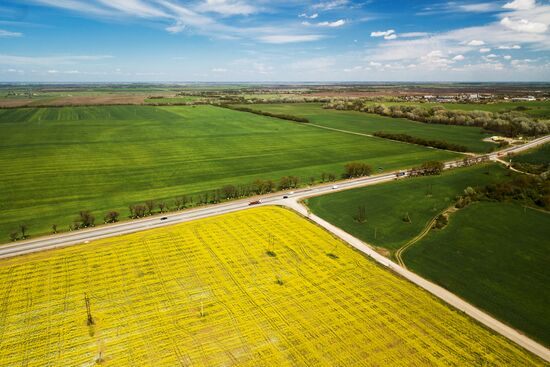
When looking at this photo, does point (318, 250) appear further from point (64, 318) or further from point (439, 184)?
point (439, 184)

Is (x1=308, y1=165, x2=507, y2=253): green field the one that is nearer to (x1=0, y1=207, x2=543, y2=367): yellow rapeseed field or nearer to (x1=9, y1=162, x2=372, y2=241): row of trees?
(x1=0, y1=207, x2=543, y2=367): yellow rapeseed field

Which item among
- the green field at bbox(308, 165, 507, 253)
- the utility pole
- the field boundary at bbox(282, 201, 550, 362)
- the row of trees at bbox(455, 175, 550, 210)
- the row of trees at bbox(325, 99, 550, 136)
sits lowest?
the field boundary at bbox(282, 201, 550, 362)

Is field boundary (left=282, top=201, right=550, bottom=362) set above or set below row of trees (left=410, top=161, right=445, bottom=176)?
below

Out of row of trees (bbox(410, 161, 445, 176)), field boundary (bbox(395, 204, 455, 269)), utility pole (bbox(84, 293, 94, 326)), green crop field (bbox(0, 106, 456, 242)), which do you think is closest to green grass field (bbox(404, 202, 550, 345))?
field boundary (bbox(395, 204, 455, 269))

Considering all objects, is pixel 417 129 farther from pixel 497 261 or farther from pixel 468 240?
pixel 497 261

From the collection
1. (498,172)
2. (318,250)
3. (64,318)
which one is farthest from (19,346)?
(498,172)

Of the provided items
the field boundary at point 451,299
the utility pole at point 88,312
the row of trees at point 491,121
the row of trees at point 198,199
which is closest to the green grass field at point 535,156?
the row of trees at point 491,121

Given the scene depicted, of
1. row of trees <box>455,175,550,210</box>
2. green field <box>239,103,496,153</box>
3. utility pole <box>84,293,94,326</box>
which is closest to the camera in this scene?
utility pole <box>84,293,94,326</box>

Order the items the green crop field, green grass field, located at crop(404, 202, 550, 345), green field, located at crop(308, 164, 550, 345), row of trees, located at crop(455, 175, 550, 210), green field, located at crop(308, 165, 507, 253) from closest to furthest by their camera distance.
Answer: green grass field, located at crop(404, 202, 550, 345), green field, located at crop(308, 164, 550, 345), green field, located at crop(308, 165, 507, 253), row of trees, located at crop(455, 175, 550, 210), the green crop field
